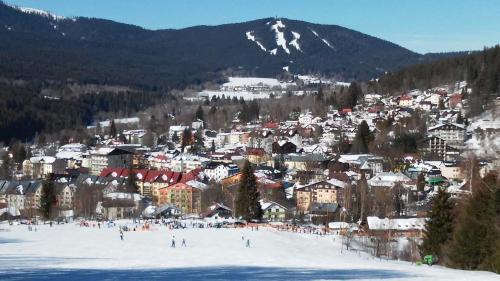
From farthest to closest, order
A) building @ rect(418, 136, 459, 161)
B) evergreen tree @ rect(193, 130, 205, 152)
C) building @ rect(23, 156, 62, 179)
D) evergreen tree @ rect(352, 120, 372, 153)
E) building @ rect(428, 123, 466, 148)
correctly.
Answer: evergreen tree @ rect(193, 130, 205, 152)
building @ rect(23, 156, 62, 179)
evergreen tree @ rect(352, 120, 372, 153)
building @ rect(428, 123, 466, 148)
building @ rect(418, 136, 459, 161)

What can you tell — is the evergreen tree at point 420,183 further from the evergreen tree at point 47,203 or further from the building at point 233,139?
the building at point 233,139

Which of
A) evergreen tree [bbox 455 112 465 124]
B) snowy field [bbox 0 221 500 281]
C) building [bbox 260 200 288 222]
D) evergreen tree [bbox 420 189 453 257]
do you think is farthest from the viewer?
evergreen tree [bbox 455 112 465 124]

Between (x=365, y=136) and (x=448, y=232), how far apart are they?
4300 centimetres

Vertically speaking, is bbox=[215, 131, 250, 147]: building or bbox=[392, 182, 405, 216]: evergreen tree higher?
bbox=[215, 131, 250, 147]: building

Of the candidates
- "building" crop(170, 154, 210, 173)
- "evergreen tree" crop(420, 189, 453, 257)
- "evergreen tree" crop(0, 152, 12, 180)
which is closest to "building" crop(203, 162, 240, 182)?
"building" crop(170, 154, 210, 173)

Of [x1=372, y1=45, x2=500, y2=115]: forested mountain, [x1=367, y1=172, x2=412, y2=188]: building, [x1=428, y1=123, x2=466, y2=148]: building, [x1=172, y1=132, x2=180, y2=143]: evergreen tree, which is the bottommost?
[x1=367, y1=172, x2=412, y2=188]: building

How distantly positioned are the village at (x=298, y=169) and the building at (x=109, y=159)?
0.11m

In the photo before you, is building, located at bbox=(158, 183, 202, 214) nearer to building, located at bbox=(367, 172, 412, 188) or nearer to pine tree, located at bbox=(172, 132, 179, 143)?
building, located at bbox=(367, 172, 412, 188)

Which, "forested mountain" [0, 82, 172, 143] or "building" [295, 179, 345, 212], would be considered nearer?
"building" [295, 179, 345, 212]

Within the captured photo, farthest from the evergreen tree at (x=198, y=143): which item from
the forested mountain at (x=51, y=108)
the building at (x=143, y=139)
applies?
the forested mountain at (x=51, y=108)

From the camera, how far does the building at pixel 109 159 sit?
214 ft

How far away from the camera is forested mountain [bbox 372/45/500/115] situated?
72.0 m

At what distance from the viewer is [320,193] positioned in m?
45.4

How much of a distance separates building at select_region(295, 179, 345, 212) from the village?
0.07 metres
